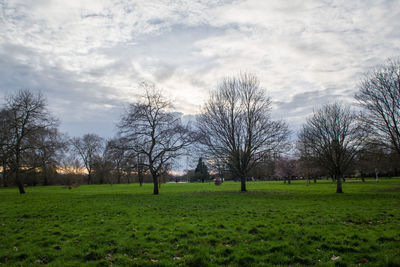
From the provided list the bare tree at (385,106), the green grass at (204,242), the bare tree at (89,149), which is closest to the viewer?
the green grass at (204,242)

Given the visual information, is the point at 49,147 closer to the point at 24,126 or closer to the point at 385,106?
the point at 24,126

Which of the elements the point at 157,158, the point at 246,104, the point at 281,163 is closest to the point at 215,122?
the point at 246,104

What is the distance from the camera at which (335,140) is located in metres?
25.5

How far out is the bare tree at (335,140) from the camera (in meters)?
24.8

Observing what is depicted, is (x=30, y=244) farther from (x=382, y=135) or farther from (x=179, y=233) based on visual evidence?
(x=382, y=135)

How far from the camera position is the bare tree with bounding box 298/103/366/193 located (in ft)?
81.5

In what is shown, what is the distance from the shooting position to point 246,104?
1075 inches

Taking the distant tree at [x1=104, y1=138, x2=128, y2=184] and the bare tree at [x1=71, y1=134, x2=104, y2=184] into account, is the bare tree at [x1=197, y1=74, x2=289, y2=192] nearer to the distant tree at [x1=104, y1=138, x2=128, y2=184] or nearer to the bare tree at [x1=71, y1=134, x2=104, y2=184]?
the distant tree at [x1=104, y1=138, x2=128, y2=184]

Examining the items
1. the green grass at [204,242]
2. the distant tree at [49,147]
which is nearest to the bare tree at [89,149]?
the distant tree at [49,147]

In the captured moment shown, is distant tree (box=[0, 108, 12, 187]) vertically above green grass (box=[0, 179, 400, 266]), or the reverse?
distant tree (box=[0, 108, 12, 187])

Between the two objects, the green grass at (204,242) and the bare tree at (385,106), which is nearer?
the green grass at (204,242)

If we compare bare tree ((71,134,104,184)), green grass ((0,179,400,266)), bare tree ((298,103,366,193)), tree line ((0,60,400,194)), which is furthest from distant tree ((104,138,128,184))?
bare tree ((71,134,104,184))

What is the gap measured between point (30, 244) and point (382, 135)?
93.0ft

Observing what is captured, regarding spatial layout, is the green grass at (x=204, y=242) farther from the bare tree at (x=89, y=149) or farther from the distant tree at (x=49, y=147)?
the bare tree at (x=89, y=149)
